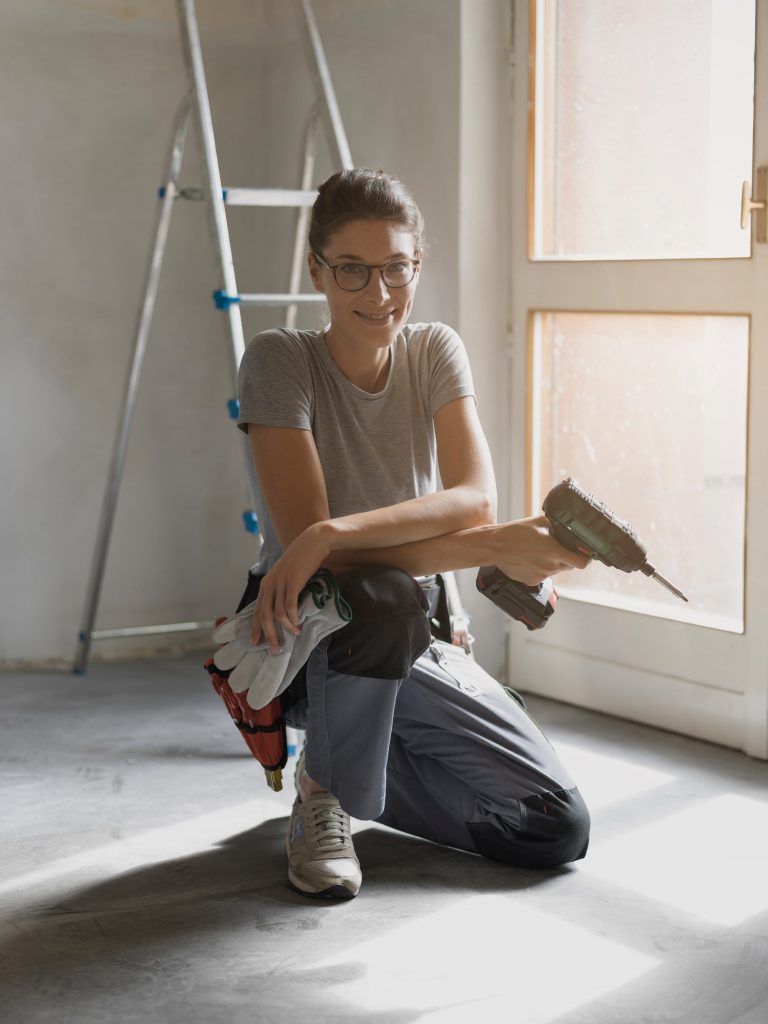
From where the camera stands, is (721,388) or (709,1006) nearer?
(709,1006)

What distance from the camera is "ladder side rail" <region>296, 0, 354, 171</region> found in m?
3.01

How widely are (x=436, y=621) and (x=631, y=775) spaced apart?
62 centimetres

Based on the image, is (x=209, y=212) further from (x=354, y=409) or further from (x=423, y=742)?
(x=423, y=742)

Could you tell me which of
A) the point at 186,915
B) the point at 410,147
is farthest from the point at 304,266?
the point at 186,915

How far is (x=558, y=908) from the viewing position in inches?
76.6

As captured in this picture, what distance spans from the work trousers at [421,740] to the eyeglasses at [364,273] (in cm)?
46

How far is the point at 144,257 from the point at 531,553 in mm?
1995

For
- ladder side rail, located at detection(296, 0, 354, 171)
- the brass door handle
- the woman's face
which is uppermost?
ladder side rail, located at detection(296, 0, 354, 171)

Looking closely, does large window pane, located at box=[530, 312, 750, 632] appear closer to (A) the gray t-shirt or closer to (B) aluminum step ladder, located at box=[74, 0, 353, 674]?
(B) aluminum step ladder, located at box=[74, 0, 353, 674]

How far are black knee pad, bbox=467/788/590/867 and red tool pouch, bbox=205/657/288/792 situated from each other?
369 millimetres

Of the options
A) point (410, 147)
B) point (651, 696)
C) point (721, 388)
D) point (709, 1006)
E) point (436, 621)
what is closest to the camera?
point (709, 1006)

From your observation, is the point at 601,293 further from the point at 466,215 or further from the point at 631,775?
the point at 631,775

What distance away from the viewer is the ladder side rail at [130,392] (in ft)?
10.2

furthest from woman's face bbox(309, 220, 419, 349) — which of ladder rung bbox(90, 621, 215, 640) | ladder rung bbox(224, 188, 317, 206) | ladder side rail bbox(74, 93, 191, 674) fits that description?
ladder rung bbox(90, 621, 215, 640)
